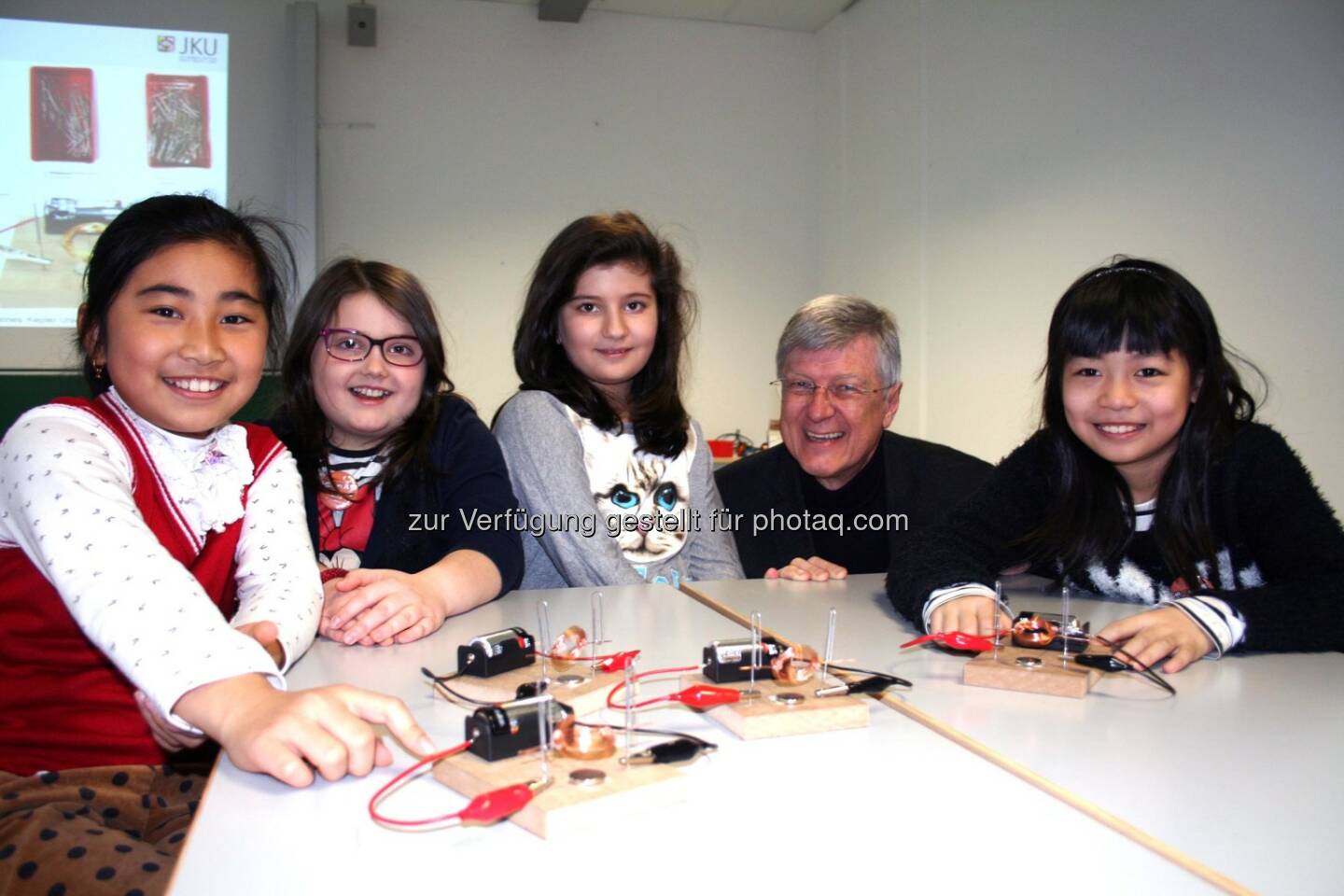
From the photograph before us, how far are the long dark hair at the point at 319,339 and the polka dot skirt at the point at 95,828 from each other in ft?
2.54

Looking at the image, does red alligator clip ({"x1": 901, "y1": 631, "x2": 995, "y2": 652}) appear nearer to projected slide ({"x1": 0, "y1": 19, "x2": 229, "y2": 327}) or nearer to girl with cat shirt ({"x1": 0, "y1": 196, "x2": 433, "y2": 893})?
girl with cat shirt ({"x1": 0, "y1": 196, "x2": 433, "y2": 893})

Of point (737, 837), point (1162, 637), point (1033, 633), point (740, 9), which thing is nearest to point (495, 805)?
point (737, 837)

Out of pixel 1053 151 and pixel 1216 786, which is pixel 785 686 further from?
pixel 1053 151

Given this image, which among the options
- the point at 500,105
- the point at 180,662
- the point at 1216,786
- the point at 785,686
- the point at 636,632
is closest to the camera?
the point at 1216,786

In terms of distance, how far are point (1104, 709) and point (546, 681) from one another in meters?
0.59

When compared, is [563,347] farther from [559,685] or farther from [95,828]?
[95,828]

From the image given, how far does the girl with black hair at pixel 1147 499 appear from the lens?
4.46ft

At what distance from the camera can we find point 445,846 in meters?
0.69

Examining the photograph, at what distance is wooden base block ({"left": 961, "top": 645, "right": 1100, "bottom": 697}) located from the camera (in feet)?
3.55

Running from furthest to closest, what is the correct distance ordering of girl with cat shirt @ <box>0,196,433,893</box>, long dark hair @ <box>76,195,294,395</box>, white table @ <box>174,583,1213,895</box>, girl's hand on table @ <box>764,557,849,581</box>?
girl's hand on table @ <box>764,557,849,581</box> < long dark hair @ <box>76,195,294,395</box> < girl with cat shirt @ <box>0,196,433,893</box> < white table @ <box>174,583,1213,895</box>

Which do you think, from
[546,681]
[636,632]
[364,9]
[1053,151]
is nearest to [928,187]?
[1053,151]

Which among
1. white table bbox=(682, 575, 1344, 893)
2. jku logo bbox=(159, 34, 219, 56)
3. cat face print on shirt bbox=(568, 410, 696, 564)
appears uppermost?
jku logo bbox=(159, 34, 219, 56)

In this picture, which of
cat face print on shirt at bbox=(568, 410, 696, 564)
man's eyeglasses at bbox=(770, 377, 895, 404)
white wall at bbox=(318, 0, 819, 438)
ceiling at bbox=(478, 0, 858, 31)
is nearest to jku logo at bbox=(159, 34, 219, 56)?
white wall at bbox=(318, 0, 819, 438)

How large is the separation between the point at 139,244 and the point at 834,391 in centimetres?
146
